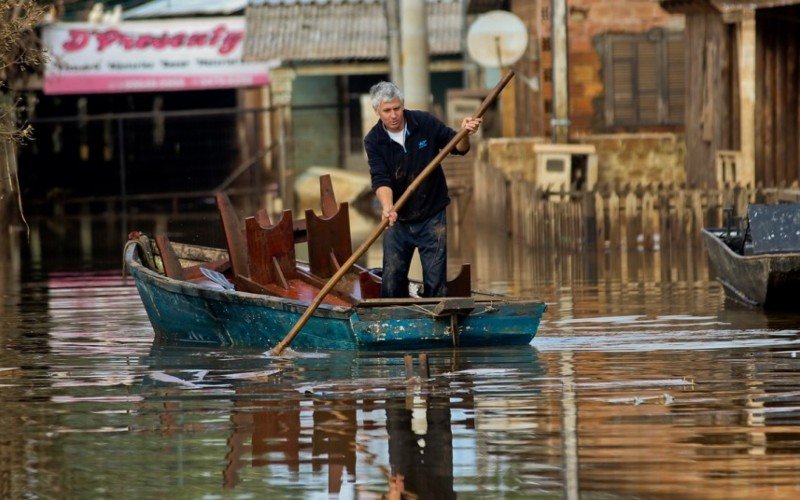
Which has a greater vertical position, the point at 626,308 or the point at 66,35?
the point at 66,35

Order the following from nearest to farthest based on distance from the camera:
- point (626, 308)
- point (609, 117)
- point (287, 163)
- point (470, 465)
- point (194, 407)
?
point (470, 465), point (194, 407), point (626, 308), point (609, 117), point (287, 163)

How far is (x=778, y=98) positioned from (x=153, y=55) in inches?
712

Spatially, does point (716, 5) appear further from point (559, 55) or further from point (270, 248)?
point (270, 248)

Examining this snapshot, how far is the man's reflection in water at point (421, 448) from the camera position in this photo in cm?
823

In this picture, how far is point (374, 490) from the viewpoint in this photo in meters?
8.18

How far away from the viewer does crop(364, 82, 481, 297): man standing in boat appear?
13.1 meters

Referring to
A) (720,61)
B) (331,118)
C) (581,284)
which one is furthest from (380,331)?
(331,118)

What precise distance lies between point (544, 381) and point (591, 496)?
3553mm

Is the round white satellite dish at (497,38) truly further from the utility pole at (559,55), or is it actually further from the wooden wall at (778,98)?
the wooden wall at (778,98)

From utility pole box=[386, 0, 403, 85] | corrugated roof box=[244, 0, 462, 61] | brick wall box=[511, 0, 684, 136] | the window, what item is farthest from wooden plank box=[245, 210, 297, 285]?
corrugated roof box=[244, 0, 462, 61]

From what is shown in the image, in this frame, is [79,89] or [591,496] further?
[79,89]

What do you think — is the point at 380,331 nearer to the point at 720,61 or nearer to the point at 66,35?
the point at 720,61

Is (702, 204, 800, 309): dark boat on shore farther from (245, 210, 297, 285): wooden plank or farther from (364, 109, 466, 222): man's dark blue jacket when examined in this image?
(245, 210, 297, 285): wooden plank

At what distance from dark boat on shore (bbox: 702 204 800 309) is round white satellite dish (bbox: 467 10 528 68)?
13307mm
